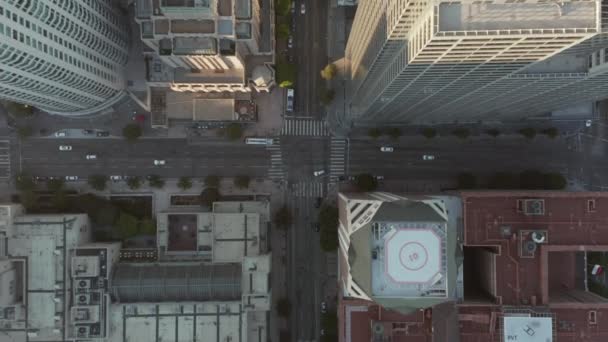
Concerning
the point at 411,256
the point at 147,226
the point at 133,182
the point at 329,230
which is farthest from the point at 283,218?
the point at 411,256

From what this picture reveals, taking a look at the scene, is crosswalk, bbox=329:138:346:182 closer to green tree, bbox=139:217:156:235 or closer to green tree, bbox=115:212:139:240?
green tree, bbox=139:217:156:235

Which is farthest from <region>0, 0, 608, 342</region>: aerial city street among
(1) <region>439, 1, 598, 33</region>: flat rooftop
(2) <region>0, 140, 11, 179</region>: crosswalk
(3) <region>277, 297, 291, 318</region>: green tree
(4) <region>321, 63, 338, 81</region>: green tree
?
(1) <region>439, 1, 598, 33</region>: flat rooftop

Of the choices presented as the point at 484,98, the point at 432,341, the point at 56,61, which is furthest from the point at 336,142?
the point at 56,61

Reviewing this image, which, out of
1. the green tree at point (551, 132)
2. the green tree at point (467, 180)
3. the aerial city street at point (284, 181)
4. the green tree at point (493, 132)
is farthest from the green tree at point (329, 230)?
the green tree at point (551, 132)

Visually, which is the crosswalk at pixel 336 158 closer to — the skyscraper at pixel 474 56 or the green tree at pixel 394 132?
the green tree at pixel 394 132

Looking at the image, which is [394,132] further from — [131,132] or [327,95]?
[131,132]
